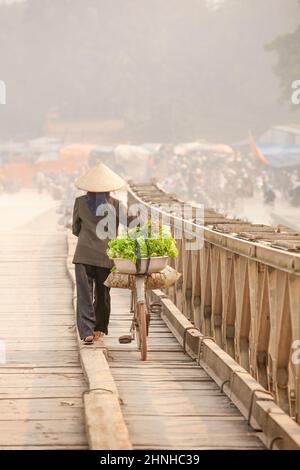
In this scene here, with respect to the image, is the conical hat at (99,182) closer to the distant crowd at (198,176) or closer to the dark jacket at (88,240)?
the dark jacket at (88,240)

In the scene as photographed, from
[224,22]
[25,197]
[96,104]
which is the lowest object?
[25,197]

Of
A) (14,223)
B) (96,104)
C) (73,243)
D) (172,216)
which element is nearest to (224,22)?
(96,104)

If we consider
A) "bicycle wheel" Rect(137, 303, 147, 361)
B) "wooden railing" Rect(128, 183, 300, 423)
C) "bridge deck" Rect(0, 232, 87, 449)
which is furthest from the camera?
"bicycle wheel" Rect(137, 303, 147, 361)

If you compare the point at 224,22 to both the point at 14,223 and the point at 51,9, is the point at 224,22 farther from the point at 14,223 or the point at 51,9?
the point at 14,223

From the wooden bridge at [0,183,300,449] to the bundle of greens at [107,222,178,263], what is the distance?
365 millimetres

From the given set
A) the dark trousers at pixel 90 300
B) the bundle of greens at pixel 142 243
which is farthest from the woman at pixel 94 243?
the bundle of greens at pixel 142 243

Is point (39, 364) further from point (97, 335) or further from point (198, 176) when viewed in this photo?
point (198, 176)

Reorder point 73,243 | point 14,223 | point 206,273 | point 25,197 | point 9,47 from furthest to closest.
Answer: point 9,47
point 25,197
point 14,223
point 73,243
point 206,273

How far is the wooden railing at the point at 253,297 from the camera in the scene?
592 cm

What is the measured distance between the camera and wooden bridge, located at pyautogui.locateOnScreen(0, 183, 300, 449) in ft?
18.1

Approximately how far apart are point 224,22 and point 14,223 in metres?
71.7

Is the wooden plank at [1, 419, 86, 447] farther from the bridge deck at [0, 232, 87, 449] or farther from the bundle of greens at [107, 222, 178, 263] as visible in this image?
the bundle of greens at [107, 222, 178, 263]

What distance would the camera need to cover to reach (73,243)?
1730cm

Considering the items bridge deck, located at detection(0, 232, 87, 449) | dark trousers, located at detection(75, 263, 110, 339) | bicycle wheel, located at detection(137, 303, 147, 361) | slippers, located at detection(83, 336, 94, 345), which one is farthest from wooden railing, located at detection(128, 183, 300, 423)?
bridge deck, located at detection(0, 232, 87, 449)
